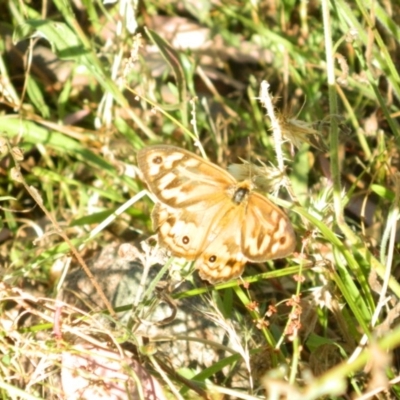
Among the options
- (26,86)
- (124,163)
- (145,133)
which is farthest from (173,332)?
(26,86)

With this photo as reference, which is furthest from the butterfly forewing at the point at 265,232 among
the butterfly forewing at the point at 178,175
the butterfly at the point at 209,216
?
the butterfly forewing at the point at 178,175

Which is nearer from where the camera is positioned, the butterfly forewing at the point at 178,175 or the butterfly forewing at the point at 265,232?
the butterfly forewing at the point at 265,232

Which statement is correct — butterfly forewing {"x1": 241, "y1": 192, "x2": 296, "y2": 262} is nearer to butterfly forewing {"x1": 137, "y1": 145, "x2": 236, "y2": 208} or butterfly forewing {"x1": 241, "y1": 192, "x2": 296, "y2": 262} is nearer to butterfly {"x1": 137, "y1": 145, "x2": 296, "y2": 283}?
butterfly {"x1": 137, "y1": 145, "x2": 296, "y2": 283}

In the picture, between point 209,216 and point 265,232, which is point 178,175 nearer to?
point 209,216

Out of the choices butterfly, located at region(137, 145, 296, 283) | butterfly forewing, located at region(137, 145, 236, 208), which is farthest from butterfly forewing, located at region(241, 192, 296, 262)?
butterfly forewing, located at region(137, 145, 236, 208)

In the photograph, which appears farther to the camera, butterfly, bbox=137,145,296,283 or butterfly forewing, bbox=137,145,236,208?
butterfly forewing, bbox=137,145,236,208

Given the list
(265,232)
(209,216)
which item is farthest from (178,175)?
(265,232)

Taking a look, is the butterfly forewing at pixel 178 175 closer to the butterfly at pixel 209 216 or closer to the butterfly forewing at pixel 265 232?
the butterfly at pixel 209 216
